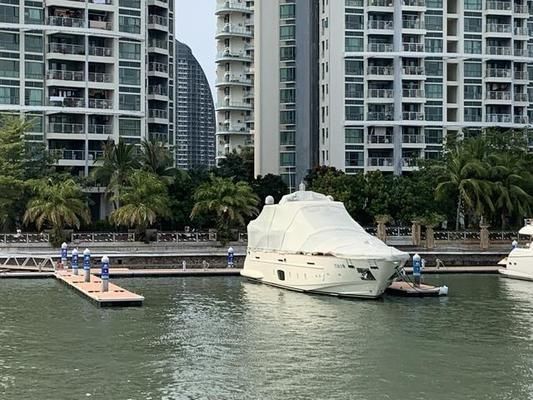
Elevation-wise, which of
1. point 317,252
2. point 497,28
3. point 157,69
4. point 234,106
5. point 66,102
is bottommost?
point 317,252

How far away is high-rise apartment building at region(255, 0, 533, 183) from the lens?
3339 inches

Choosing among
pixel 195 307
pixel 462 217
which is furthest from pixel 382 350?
pixel 462 217

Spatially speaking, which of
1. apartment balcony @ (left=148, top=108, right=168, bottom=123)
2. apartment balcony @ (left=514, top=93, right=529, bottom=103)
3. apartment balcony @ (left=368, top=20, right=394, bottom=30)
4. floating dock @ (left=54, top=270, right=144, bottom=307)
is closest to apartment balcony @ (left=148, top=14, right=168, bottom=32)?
apartment balcony @ (left=148, top=108, right=168, bottom=123)

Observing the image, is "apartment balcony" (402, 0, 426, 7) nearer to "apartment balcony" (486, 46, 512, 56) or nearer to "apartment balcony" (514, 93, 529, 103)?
"apartment balcony" (486, 46, 512, 56)

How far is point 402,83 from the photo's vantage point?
85.2m

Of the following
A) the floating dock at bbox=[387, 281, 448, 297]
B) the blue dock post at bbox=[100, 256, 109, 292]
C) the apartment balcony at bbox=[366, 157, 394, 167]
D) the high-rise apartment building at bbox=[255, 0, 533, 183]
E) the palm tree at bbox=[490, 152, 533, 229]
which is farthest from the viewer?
the high-rise apartment building at bbox=[255, 0, 533, 183]

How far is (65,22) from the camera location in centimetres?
7488

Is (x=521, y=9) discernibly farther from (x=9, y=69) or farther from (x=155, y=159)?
(x=9, y=69)

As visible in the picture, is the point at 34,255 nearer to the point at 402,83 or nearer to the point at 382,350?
the point at 382,350

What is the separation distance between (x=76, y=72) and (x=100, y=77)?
2.07 metres

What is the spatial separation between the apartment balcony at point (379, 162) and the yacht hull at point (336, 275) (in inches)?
1530

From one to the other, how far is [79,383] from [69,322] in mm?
10805

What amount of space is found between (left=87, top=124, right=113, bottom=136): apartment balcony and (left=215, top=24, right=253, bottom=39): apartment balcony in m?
32.9

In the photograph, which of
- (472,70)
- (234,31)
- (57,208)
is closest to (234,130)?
(234,31)
